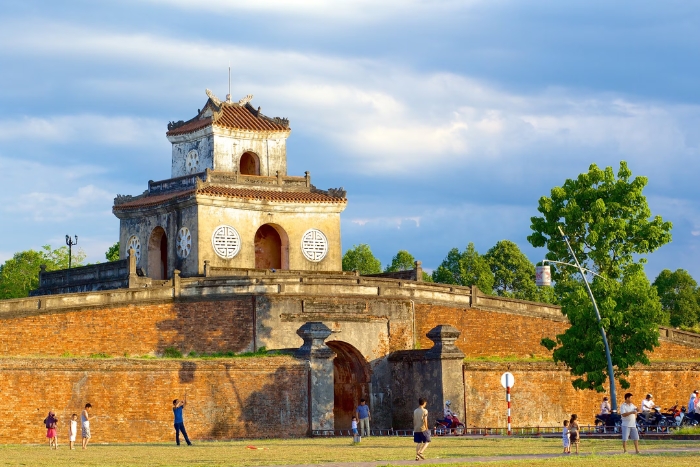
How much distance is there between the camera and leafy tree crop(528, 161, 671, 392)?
41.3 meters

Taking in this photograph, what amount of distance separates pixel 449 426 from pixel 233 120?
21955 mm

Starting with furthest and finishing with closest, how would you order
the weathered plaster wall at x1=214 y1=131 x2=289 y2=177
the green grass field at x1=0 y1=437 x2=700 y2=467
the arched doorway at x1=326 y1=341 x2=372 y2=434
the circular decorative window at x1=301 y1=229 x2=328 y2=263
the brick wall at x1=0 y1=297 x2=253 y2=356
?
1. the weathered plaster wall at x1=214 y1=131 x2=289 y2=177
2. the circular decorative window at x1=301 y1=229 x2=328 y2=263
3. the arched doorway at x1=326 y1=341 x2=372 y2=434
4. the brick wall at x1=0 y1=297 x2=253 y2=356
5. the green grass field at x1=0 y1=437 x2=700 y2=467

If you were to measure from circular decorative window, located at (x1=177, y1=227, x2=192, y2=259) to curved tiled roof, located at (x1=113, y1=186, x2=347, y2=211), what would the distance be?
151 centimetres

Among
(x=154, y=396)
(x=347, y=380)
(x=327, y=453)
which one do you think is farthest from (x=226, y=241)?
(x=327, y=453)

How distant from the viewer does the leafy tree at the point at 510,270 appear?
8181 cm

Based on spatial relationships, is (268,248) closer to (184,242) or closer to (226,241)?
(226,241)

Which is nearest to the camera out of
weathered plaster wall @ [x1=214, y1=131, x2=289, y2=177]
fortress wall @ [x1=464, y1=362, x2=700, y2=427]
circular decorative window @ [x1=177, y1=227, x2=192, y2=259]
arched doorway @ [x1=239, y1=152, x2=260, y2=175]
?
fortress wall @ [x1=464, y1=362, x2=700, y2=427]

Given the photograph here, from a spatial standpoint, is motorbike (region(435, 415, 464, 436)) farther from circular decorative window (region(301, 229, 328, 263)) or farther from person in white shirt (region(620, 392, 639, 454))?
circular decorative window (region(301, 229, 328, 263))

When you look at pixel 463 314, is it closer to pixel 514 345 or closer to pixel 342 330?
pixel 514 345

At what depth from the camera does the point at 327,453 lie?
28.2 metres

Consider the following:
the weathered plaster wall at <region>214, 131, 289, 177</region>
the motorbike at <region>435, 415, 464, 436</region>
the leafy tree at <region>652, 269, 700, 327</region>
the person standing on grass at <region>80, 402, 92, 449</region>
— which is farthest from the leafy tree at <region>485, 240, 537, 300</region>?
the person standing on grass at <region>80, 402, 92, 449</region>

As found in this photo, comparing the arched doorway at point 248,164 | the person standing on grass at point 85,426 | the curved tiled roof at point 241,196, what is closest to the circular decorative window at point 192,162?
the arched doorway at point 248,164

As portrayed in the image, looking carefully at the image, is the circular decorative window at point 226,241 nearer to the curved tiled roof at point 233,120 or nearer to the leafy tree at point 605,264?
the curved tiled roof at point 233,120

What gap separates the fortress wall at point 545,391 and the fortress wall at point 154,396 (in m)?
6.49
